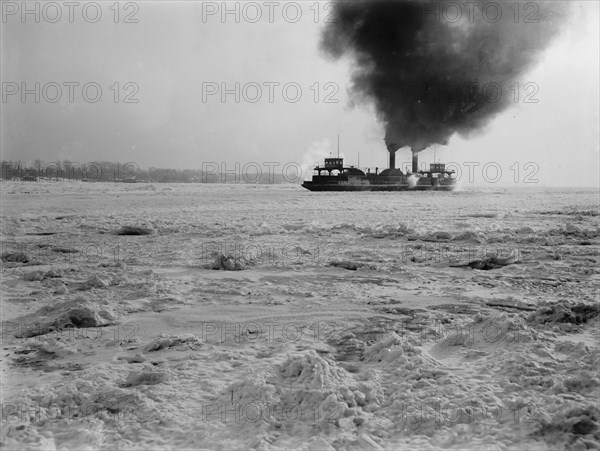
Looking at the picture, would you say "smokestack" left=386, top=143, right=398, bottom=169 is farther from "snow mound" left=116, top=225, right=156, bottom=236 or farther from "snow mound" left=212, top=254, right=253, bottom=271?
"snow mound" left=212, top=254, right=253, bottom=271

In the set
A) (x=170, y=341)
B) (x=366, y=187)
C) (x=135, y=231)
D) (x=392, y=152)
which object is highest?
(x=392, y=152)

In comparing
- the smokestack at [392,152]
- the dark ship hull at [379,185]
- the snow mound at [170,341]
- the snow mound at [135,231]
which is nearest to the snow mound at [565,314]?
the snow mound at [170,341]

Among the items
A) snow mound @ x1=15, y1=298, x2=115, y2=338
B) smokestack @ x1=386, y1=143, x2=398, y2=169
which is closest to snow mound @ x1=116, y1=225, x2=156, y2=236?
snow mound @ x1=15, y1=298, x2=115, y2=338

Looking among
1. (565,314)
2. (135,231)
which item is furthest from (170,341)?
(135,231)

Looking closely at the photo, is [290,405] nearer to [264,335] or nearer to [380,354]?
[380,354]

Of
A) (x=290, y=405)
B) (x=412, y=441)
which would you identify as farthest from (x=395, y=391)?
(x=290, y=405)

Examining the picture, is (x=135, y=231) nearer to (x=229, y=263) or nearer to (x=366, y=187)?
(x=229, y=263)

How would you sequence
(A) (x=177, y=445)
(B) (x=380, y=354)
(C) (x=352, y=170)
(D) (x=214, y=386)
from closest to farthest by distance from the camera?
(A) (x=177, y=445), (D) (x=214, y=386), (B) (x=380, y=354), (C) (x=352, y=170)

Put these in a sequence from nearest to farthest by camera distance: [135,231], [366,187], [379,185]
→ [135,231] < [366,187] < [379,185]

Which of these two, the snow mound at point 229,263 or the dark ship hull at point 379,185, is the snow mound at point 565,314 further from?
the dark ship hull at point 379,185

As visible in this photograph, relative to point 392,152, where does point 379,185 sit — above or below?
below

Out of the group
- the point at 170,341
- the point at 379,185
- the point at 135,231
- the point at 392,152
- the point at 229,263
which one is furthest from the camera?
the point at 392,152
